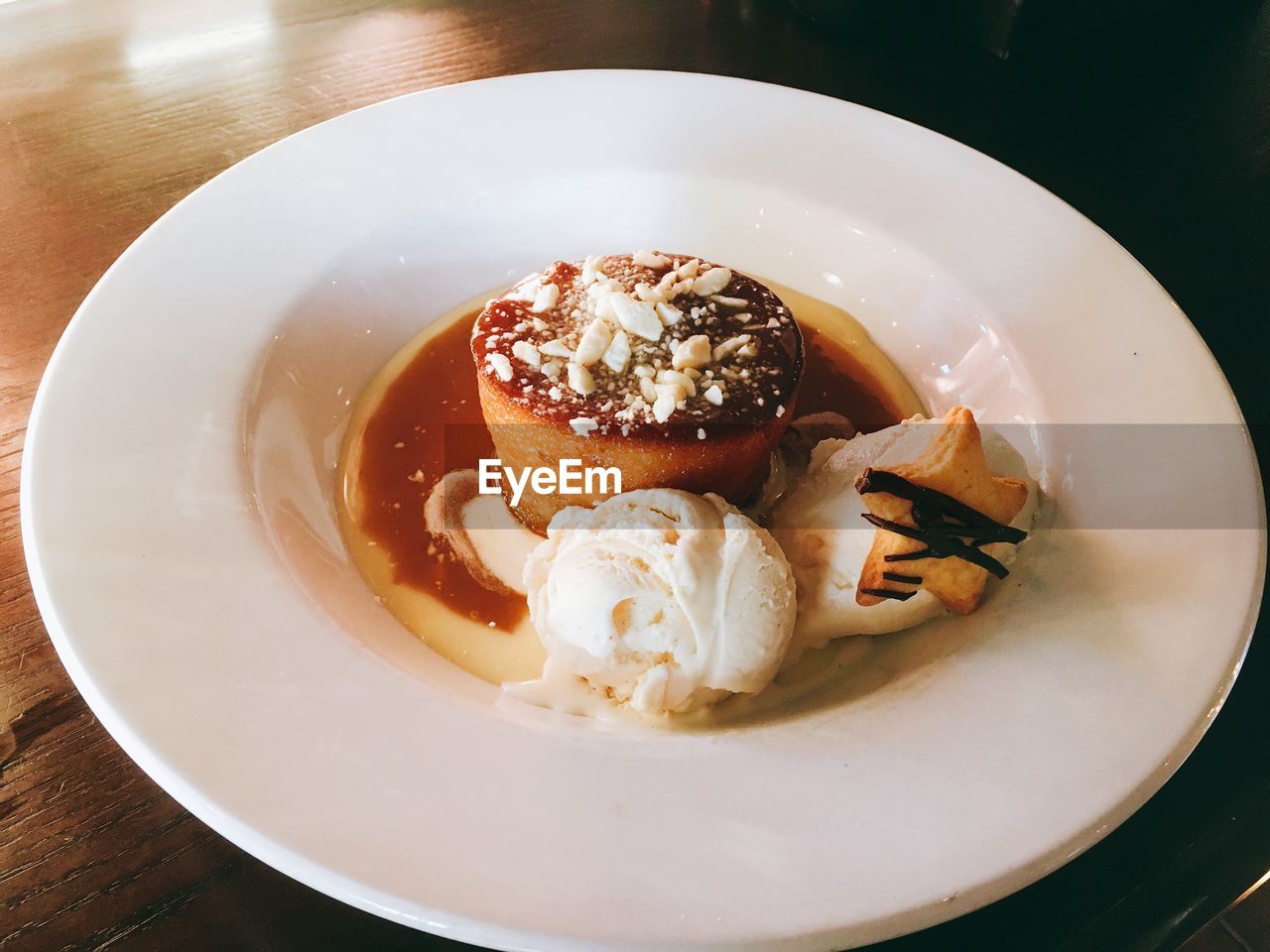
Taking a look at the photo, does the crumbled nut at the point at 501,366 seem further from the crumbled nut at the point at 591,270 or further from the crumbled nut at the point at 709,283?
the crumbled nut at the point at 709,283

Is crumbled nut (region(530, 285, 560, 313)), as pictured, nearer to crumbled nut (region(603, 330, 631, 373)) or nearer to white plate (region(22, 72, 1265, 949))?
crumbled nut (region(603, 330, 631, 373))

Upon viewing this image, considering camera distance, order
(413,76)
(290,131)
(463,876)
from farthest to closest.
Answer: (413,76)
(290,131)
(463,876)

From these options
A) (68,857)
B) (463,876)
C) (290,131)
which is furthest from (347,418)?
(463,876)

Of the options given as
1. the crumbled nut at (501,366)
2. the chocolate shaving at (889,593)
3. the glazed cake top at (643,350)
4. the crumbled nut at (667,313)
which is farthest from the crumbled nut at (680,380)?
the chocolate shaving at (889,593)

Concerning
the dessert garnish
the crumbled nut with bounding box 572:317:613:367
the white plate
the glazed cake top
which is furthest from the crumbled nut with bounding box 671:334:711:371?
the white plate

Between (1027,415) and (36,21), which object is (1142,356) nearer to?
(1027,415)

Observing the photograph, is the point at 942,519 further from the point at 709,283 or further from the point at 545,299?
the point at 545,299
